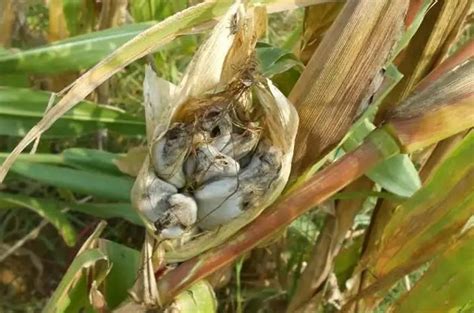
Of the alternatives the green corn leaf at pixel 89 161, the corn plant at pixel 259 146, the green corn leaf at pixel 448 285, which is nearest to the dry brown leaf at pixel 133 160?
the corn plant at pixel 259 146

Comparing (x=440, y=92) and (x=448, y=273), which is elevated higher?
(x=440, y=92)

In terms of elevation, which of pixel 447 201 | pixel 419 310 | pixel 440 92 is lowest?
pixel 419 310

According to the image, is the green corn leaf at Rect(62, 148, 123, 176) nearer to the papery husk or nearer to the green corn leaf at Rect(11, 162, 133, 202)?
the green corn leaf at Rect(11, 162, 133, 202)

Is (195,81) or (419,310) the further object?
(419,310)

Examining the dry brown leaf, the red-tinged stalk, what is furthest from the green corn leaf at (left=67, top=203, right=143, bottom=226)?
the red-tinged stalk

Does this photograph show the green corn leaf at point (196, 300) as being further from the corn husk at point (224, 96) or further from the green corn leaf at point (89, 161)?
the green corn leaf at point (89, 161)

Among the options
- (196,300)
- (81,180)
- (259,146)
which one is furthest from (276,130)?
(81,180)

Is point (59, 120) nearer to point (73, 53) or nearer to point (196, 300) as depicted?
point (73, 53)

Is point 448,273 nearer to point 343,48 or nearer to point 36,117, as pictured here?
point 343,48

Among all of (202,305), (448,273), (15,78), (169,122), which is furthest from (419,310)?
(15,78)
